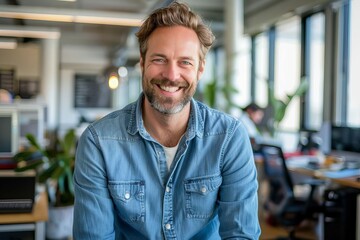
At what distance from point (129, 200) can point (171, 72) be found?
0.46 meters

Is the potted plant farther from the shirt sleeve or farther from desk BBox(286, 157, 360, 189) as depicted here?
desk BBox(286, 157, 360, 189)

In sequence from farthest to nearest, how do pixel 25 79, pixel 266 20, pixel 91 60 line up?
pixel 91 60 < pixel 25 79 < pixel 266 20

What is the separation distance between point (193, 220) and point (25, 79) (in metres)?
8.85

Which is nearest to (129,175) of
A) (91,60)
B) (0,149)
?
(0,149)

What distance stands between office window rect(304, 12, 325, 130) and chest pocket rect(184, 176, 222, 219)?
447 cm

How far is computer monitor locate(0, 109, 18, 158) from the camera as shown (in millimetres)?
2758

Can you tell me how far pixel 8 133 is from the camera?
2.76 meters

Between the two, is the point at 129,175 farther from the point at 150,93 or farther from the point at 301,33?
the point at 301,33

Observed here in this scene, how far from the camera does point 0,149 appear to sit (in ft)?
9.07

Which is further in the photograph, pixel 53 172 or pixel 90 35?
pixel 90 35

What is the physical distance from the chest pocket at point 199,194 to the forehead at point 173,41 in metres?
0.44

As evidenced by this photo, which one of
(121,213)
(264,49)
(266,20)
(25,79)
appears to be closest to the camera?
(121,213)

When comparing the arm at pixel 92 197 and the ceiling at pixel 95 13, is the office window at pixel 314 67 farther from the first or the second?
the arm at pixel 92 197

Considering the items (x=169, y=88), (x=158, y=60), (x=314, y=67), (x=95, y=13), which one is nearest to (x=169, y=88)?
(x=169, y=88)
